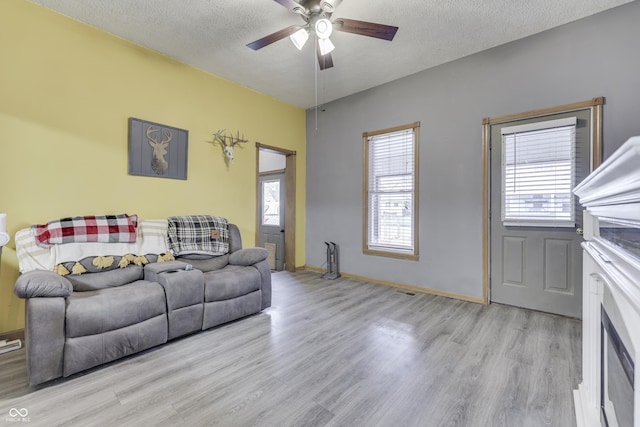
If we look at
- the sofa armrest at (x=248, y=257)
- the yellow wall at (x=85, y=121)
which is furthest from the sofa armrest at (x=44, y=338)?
the sofa armrest at (x=248, y=257)

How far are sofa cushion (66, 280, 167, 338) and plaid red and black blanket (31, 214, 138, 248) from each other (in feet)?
1.74

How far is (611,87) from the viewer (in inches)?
105

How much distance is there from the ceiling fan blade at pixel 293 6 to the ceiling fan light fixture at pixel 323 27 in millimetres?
154

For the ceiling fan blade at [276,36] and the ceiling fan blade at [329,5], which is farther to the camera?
the ceiling fan blade at [276,36]

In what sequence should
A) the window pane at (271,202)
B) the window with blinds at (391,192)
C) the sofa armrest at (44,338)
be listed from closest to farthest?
the sofa armrest at (44,338) → the window with blinds at (391,192) → the window pane at (271,202)

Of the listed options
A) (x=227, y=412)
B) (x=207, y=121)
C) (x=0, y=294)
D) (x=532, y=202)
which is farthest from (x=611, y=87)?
(x=0, y=294)

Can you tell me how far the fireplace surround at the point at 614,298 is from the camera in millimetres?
626

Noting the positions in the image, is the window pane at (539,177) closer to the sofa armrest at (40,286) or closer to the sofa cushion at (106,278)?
the sofa cushion at (106,278)

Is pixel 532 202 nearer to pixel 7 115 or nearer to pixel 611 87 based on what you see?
pixel 611 87

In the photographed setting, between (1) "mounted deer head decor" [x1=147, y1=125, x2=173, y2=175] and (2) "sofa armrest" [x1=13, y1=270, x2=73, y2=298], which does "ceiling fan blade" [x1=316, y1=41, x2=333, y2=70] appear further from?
(2) "sofa armrest" [x1=13, y1=270, x2=73, y2=298]

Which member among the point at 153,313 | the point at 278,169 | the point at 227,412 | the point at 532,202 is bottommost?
the point at 227,412

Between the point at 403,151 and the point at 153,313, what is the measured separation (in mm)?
3572

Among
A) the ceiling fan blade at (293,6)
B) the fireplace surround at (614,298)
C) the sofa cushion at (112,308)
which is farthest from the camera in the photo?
the ceiling fan blade at (293,6)

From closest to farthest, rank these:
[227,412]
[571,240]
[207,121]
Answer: [227,412] < [571,240] < [207,121]
